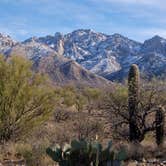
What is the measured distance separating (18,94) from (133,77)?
15.1 ft

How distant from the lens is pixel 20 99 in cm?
1991

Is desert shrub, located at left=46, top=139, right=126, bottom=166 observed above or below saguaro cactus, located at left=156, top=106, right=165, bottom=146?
below

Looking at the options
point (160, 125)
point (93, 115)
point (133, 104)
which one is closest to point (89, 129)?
point (93, 115)

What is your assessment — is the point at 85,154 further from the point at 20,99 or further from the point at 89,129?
the point at 89,129

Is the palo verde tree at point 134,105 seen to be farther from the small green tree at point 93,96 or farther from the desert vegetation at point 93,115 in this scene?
the small green tree at point 93,96

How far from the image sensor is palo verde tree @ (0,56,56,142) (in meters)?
19.7

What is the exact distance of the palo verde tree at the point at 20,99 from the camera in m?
19.7

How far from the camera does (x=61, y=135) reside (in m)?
19.2

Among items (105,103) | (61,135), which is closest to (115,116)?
(105,103)

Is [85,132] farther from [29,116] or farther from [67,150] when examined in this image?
[67,150]

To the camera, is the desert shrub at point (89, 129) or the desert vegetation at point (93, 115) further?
the desert shrub at point (89, 129)

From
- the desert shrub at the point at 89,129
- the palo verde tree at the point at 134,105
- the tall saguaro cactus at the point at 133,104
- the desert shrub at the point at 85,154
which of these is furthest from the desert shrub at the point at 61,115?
the desert shrub at the point at 85,154

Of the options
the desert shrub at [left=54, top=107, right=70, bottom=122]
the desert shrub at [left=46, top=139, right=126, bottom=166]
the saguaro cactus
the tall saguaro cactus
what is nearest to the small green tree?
the desert shrub at [left=54, top=107, right=70, bottom=122]

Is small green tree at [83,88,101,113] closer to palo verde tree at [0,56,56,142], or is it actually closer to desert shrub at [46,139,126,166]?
palo verde tree at [0,56,56,142]
